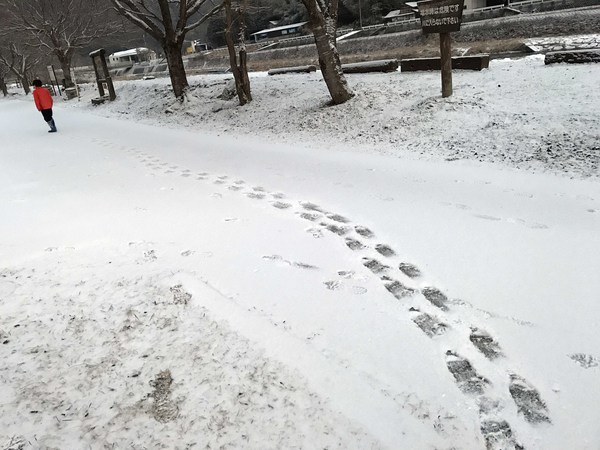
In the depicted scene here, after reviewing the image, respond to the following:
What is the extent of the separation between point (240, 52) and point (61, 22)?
19672 mm

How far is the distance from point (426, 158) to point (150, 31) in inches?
447

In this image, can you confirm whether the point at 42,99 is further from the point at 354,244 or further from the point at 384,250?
the point at 384,250

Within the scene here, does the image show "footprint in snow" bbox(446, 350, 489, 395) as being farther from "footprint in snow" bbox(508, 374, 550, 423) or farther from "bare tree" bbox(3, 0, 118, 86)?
"bare tree" bbox(3, 0, 118, 86)

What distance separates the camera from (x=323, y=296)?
324cm

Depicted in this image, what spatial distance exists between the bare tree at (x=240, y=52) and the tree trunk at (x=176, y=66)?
9.90 ft

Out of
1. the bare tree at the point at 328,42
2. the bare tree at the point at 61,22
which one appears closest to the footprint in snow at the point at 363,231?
the bare tree at the point at 328,42

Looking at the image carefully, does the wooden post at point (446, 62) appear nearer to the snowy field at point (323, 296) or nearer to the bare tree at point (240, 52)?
the snowy field at point (323, 296)

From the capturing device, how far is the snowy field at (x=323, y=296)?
2182 mm

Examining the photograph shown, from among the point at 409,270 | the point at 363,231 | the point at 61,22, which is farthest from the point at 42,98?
the point at 61,22

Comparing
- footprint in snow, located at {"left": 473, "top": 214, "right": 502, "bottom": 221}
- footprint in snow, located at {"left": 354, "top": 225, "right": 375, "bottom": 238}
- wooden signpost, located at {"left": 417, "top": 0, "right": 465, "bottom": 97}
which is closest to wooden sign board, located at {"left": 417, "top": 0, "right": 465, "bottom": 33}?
wooden signpost, located at {"left": 417, "top": 0, "right": 465, "bottom": 97}

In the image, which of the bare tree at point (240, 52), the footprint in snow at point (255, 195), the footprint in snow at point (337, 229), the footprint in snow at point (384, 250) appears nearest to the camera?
the footprint in snow at point (384, 250)

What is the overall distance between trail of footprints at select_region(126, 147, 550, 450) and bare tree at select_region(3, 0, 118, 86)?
26.0m

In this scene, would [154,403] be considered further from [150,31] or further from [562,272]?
[150,31]

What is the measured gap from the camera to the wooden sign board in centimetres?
752
